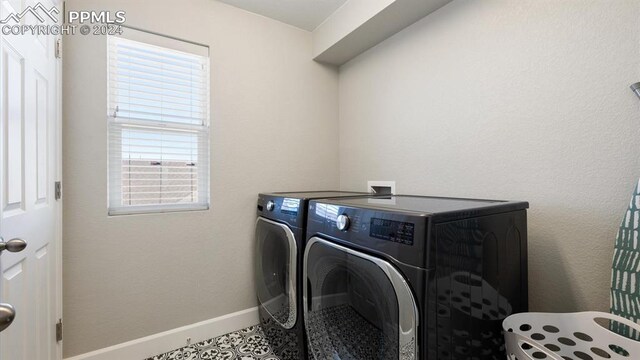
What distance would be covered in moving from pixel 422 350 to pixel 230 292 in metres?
1.58

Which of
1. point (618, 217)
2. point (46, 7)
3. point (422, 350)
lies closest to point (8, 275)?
point (46, 7)

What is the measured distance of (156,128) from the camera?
178 cm

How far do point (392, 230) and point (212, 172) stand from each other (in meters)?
1.45

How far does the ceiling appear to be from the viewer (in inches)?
77.0

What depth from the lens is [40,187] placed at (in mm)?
1201

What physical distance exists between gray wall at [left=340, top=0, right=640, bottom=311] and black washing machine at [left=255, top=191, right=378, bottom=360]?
83 centimetres

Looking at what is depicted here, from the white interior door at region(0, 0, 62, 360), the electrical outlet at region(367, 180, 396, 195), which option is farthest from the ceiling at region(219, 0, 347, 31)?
the electrical outlet at region(367, 180, 396, 195)

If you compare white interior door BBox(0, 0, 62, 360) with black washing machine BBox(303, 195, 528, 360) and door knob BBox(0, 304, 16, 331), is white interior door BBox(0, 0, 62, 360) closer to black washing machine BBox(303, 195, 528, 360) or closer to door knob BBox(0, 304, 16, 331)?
door knob BBox(0, 304, 16, 331)

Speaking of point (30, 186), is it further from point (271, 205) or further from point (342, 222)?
point (342, 222)

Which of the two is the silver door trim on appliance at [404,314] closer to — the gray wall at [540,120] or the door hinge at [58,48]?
the gray wall at [540,120]

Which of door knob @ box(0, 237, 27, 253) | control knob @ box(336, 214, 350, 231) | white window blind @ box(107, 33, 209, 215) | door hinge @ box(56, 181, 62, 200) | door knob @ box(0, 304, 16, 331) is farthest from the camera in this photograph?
white window blind @ box(107, 33, 209, 215)

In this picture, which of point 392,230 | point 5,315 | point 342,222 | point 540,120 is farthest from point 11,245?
point 540,120

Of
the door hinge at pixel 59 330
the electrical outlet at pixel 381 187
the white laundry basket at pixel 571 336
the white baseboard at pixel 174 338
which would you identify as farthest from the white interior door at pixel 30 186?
the electrical outlet at pixel 381 187

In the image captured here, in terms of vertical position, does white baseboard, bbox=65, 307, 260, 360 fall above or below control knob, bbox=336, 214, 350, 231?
below
